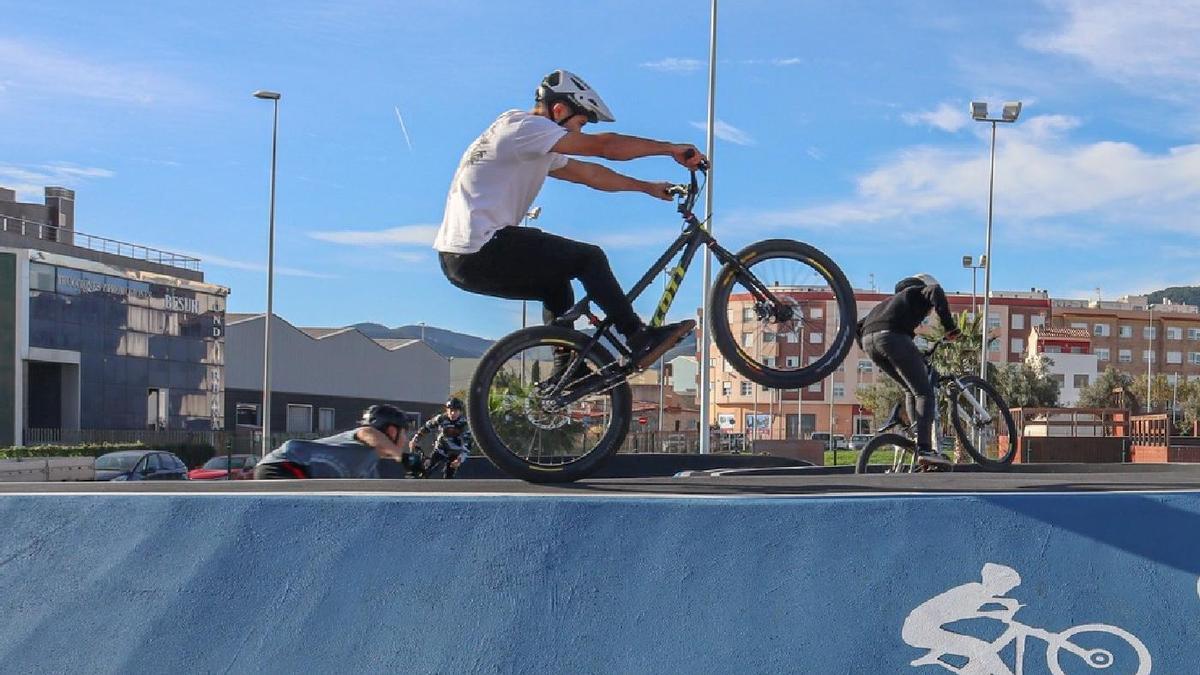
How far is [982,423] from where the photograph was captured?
10.5 m

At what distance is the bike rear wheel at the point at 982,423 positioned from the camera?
10.4 metres

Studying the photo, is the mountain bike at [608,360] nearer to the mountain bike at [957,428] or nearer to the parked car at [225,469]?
the mountain bike at [957,428]

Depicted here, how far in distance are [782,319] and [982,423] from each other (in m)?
3.81

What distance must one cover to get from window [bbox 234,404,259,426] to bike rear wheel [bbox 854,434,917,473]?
187ft

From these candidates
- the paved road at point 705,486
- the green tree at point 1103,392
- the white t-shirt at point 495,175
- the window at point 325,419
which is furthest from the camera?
the green tree at point 1103,392

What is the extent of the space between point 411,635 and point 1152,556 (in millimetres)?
3136

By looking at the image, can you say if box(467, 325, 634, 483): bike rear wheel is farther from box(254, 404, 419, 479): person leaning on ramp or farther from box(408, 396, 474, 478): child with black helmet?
box(408, 396, 474, 478): child with black helmet

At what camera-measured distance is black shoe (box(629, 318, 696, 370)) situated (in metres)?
6.93

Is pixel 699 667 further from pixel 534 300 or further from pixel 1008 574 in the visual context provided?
pixel 534 300

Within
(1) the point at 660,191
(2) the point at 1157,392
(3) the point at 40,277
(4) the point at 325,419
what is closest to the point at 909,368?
(1) the point at 660,191

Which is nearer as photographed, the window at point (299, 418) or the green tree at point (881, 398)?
the window at point (299, 418)

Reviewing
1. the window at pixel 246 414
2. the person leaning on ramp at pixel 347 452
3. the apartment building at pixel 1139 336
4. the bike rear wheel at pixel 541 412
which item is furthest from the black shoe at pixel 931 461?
the apartment building at pixel 1139 336

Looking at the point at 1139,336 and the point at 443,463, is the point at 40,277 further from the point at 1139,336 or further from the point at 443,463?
the point at 1139,336

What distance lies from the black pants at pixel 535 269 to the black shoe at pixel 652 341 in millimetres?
62
